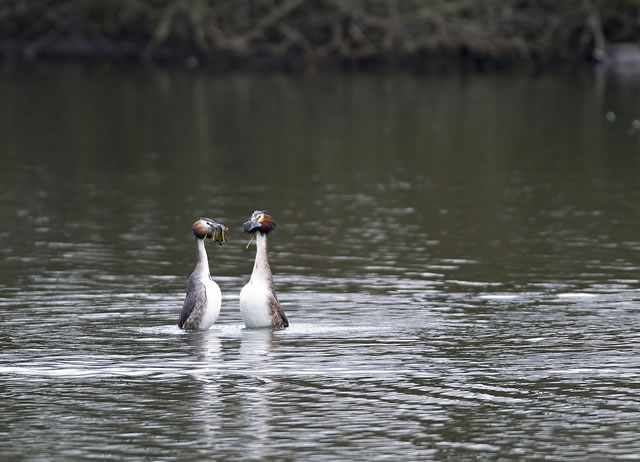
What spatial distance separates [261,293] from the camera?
1446 centimetres

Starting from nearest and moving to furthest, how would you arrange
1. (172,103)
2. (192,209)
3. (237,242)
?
(237,242) → (192,209) → (172,103)

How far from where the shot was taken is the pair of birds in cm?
1447

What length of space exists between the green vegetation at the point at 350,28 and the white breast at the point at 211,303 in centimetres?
4431

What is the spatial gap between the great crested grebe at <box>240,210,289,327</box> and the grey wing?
384mm

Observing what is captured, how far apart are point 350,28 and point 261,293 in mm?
46648

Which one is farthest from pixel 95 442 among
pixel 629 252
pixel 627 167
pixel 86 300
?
pixel 627 167

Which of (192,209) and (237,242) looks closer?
(237,242)

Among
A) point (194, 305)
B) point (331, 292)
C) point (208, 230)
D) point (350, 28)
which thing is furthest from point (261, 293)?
point (350, 28)

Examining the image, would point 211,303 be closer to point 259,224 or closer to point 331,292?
→ point 259,224

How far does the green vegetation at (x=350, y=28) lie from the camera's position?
5931 cm

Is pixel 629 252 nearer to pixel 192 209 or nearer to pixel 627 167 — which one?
pixel 192 209

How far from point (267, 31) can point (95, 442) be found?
5333cm

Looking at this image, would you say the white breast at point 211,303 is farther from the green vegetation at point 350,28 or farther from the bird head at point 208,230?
the green vegetation at point 350,28

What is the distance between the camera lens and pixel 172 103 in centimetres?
4581
